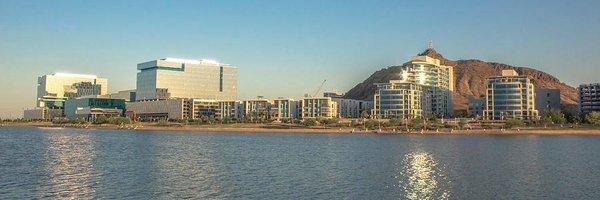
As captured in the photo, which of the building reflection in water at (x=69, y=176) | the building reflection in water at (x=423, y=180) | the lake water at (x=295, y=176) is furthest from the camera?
the building reflection in water at (x=423, y=180)

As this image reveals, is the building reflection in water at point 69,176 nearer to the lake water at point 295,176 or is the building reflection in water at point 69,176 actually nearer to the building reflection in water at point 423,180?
the lake water at point 295,176

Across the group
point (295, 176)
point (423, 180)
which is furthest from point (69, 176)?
point (423, 180)

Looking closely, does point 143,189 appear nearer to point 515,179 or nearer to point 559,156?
point 515,179

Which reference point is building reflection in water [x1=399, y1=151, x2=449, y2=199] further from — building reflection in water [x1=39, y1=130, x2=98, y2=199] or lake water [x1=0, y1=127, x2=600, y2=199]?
building reflection in water [x1=39, y1=130, x2=98, y2=199]

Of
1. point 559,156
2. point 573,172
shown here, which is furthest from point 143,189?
point 559,156

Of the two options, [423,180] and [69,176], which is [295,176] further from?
[69,176]

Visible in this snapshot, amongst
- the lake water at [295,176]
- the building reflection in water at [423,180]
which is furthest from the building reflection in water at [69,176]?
the building reflection in water at [423,180]

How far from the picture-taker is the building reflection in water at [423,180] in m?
60.6

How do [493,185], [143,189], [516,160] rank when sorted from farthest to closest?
A: [516,160]
[493,185]
[143,189]

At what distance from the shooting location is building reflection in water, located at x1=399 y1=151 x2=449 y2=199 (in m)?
60.6

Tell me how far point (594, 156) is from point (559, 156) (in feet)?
21.3

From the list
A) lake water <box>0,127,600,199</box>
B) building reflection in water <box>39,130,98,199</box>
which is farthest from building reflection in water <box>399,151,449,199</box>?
building reflection in water <box>39,130,98,199</box>

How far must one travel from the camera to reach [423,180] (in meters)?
71.9

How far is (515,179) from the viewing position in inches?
2859
